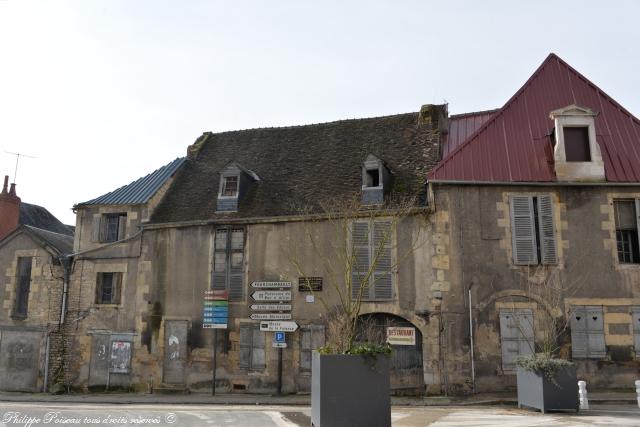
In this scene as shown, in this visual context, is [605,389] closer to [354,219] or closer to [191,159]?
[354,219]

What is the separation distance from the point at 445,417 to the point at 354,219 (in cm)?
678

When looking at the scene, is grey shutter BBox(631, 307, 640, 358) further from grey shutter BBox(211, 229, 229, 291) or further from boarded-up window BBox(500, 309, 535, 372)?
grey shutter BBox(211, 229, 229, 291)

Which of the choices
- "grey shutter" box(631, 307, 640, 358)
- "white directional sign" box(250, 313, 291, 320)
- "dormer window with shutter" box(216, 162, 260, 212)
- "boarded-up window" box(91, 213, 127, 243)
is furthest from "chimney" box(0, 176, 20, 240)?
"grey shutter" box(631, 307, 640, 358)

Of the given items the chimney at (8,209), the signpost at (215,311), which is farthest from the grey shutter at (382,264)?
the chimney at (8,209)

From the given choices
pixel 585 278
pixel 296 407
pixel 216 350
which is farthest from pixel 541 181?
pixel 216 350

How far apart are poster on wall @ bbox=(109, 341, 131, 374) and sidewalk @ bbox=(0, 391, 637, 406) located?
77 cm

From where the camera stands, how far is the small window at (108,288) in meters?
18.8

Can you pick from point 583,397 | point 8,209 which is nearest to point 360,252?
point 583,397

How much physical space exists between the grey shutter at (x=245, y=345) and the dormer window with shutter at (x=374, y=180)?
512 centimetres

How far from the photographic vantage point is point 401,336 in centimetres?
1573

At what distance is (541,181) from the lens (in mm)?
15633

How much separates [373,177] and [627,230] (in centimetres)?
714

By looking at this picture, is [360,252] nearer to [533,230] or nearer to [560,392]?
[533,230]

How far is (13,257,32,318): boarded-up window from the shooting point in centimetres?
1952
